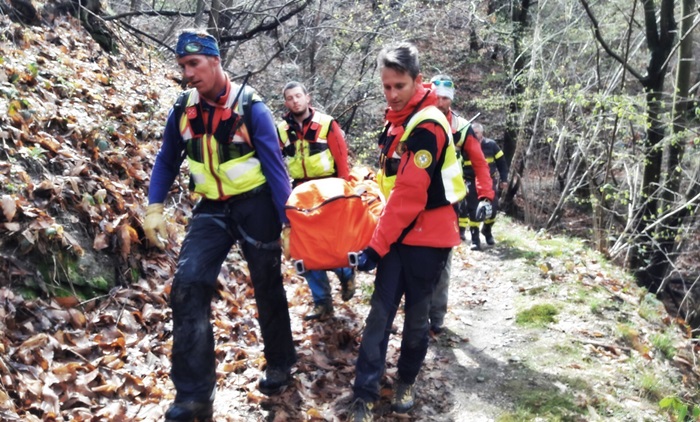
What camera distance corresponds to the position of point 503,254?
994cm

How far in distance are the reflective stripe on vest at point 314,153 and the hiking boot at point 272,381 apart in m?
2.36

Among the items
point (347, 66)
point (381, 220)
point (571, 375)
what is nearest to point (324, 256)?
point (381, 220)

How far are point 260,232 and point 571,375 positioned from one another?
132 inches

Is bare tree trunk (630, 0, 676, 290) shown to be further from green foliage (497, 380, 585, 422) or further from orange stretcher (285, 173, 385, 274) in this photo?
orange stretcher (285, 173, 385, 274)

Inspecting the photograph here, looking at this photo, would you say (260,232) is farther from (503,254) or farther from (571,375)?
(503,254)

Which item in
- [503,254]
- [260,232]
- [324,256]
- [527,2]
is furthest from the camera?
[527,2]

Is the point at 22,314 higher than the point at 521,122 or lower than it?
lower

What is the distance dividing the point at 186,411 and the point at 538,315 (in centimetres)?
454

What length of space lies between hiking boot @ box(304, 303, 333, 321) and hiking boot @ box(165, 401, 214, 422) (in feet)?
6.89

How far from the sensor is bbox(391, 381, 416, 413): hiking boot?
4.40 meters

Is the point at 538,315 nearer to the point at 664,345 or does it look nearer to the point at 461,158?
the point at 664,345

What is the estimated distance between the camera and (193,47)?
12.1 feet

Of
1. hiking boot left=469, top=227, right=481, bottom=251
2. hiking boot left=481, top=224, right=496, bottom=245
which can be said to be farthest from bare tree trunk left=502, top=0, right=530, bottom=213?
hiking boot left=469, top=227, right=481, bottom=251

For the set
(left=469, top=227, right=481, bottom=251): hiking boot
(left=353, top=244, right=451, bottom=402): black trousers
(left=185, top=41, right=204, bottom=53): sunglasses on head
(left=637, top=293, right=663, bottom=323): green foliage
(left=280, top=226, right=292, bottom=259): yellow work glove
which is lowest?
(left=637, top=293, right=663, bottom=323): green foliage
